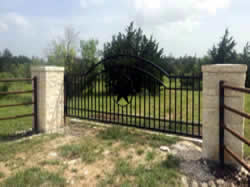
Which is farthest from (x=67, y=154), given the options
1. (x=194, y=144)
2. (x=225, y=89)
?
(x=225, y=89)

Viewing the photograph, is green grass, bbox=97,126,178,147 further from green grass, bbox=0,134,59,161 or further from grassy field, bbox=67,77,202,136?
green grass, bbox=0,134,59,161

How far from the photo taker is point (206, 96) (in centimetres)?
289

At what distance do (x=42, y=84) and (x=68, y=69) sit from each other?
7934mm

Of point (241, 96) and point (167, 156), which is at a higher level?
point (241, 96)

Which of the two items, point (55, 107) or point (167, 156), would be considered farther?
point (55, 107)

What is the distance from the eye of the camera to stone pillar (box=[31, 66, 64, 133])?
4496 millimetres

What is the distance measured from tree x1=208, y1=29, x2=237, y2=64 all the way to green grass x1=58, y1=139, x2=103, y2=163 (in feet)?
59.4

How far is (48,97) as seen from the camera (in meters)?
4.56

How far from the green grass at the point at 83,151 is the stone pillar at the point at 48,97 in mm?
1290

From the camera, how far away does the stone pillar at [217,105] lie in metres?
2.70

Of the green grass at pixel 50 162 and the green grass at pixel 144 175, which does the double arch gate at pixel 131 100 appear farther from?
the green grass at pixel 50 162

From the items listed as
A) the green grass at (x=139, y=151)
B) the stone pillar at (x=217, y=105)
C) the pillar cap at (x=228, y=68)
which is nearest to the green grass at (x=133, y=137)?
the green grass at (x=139, y=151)

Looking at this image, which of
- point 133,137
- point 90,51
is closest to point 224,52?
point 90,51

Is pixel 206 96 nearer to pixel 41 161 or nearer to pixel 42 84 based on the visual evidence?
pixel 41 161
